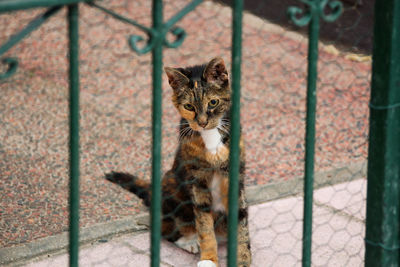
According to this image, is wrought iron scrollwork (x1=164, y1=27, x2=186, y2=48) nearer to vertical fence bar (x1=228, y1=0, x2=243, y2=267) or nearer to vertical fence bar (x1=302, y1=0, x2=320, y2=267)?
vertical fence bar (x1=228, y1=0, x2=243, y2=267)

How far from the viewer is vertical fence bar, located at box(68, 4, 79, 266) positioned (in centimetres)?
174

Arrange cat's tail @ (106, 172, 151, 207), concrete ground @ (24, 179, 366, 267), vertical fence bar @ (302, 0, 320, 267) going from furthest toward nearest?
cat's tail @ (106, 172, 151, 207)
concrete ground @ (24, 179, 366, 267)
vertical fence bar @ (302, 0, 320, 267)

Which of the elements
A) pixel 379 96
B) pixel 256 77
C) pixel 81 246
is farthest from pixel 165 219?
pixel 256 77

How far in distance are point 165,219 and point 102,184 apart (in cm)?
76

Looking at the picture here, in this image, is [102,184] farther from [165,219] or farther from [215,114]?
[215,114]

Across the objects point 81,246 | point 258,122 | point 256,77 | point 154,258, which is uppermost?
point 256,77

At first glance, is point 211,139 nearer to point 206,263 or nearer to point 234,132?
point 206,263

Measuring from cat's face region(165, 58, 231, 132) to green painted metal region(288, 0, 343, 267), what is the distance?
2.60 feet

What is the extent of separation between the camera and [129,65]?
5836mm

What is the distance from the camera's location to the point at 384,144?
230 cm

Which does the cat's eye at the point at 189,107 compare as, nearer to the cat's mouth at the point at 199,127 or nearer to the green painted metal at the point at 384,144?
the cat's mouth at the point at 199,127

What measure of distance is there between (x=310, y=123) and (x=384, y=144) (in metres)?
0.30

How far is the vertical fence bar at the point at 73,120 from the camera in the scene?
1.74m

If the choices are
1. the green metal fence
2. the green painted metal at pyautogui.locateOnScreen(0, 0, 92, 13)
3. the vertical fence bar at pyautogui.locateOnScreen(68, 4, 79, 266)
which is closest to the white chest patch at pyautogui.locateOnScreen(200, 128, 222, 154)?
the green metal fence
